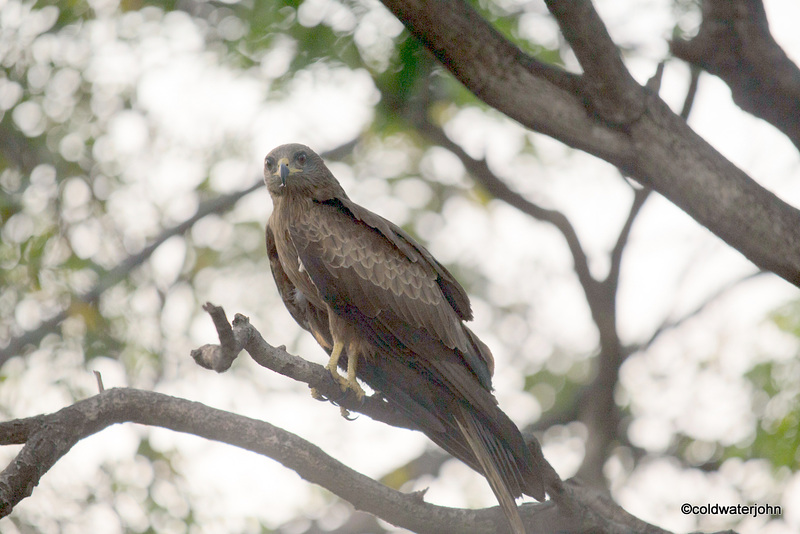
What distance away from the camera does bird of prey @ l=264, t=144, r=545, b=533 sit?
13.7 feet

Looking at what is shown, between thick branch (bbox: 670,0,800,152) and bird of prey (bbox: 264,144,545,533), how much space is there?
1955mm

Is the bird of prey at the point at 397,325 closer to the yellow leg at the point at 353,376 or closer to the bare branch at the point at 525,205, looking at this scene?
the yellow leg at the point at 353,376

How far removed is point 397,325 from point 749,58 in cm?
245

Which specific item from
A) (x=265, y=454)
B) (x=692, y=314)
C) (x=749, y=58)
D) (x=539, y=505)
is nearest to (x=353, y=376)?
(x=265, y=454)

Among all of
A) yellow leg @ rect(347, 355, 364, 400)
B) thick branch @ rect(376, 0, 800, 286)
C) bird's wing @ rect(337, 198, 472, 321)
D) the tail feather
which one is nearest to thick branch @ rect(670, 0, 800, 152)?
thick branch @ rect(376, 0, 800, 286)

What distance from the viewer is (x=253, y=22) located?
21.6ft

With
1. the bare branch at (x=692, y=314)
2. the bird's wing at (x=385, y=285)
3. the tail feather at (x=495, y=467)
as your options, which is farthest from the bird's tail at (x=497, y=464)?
the bare branch at (x=692, y=314)

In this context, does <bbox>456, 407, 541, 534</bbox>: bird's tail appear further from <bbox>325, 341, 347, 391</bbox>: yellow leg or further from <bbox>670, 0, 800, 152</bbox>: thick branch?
<bbox>670, 0, 800, 152</bbox>: thick branch

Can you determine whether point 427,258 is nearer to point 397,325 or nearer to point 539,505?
point 397,325

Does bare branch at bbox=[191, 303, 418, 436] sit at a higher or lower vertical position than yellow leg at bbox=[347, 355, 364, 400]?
lower

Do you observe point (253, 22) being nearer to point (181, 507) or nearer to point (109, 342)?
point (109, 342)

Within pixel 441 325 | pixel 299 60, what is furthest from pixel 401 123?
pixel 441 325

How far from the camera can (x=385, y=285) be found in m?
4.64

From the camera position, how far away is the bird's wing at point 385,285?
4.49 metres
